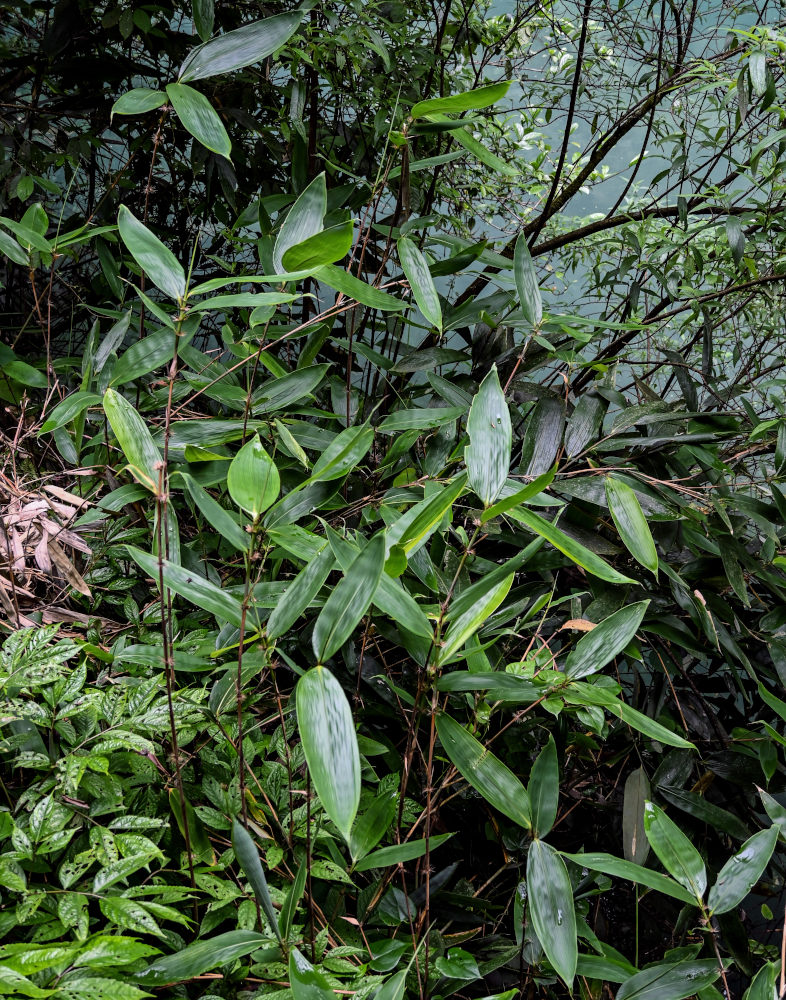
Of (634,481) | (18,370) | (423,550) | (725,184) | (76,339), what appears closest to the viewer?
(423,550)

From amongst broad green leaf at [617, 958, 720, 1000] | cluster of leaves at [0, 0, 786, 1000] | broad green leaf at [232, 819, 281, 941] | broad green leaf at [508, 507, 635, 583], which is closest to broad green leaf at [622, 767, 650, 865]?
cluster of leaves at [0, 0, 786, 1000]

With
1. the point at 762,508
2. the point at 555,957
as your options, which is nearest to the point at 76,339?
the point at 762,508

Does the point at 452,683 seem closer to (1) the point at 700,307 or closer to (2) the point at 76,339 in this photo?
(1) the point at 700,307

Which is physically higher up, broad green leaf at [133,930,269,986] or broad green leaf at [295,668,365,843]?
broad green leaf at [295,668,365,843]

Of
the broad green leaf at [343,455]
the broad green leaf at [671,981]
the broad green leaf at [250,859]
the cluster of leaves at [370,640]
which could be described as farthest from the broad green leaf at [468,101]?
the broad green leaf at [671,981]

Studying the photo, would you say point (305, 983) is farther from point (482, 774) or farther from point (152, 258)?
point (152, 258)

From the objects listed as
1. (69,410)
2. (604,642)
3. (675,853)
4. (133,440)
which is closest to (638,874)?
(675,853)

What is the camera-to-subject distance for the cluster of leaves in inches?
16.9

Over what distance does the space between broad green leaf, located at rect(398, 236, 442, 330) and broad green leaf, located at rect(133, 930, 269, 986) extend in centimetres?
43

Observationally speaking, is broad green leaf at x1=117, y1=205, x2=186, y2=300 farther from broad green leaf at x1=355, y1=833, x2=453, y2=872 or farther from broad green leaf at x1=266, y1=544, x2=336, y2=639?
broad green leaf at x1=355, y1=833, x2=453, y2=872

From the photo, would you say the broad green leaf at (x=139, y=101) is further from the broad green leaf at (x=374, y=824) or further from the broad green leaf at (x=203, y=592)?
the broad green leaf at (x=374, y=824)

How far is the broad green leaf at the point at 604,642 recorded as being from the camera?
501 mm

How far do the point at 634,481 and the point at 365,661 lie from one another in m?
0.31

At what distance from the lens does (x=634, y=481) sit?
0.72m
